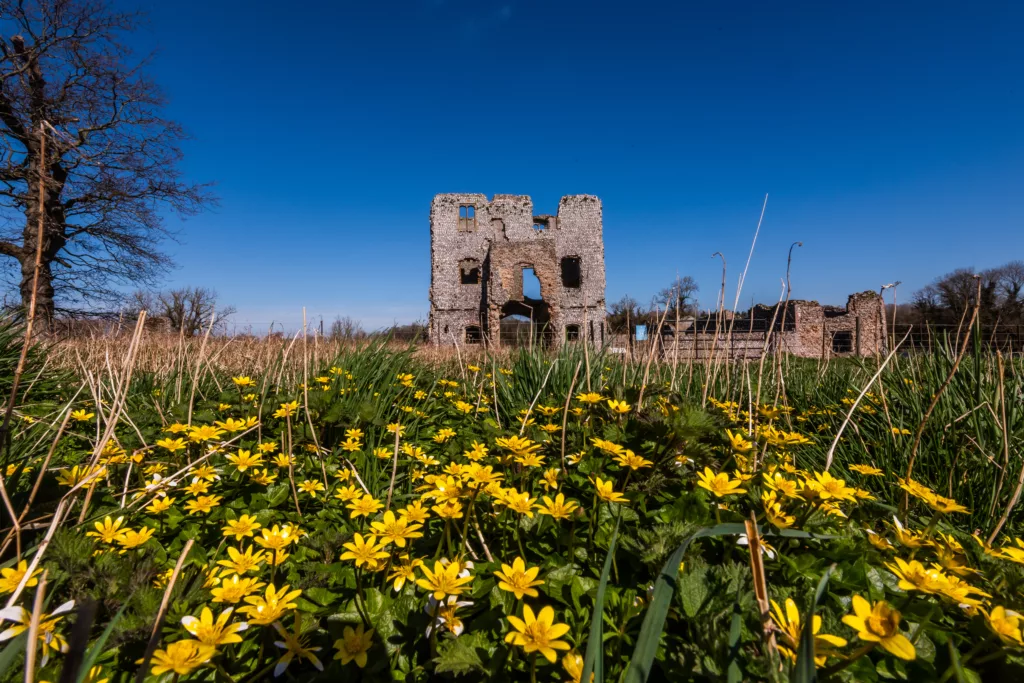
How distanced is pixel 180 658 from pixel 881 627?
3.44ft

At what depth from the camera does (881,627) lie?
0.62 meters

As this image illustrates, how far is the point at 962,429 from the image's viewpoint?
2.07 metres

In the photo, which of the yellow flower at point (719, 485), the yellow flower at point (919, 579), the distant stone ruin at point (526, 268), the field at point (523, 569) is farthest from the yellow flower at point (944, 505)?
the distant stone ruin at point (526, 268)

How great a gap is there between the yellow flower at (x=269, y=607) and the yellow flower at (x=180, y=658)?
7cm

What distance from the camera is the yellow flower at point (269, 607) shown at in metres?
0.71

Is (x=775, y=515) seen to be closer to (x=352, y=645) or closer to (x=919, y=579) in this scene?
(x=919, y=579)

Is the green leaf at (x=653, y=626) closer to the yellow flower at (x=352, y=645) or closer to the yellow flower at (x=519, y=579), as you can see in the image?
the yellow flower at (x=519, y=579)

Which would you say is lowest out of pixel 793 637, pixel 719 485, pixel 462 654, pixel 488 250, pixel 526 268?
pixel 462 654

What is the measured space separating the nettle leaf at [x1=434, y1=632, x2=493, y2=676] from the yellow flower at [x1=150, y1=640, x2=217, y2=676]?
36 cm

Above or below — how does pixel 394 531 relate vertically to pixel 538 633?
above

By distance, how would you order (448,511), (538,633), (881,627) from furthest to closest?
(448,511), (538,633), (881,627)

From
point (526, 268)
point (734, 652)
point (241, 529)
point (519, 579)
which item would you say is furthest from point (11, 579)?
point (526, 268)

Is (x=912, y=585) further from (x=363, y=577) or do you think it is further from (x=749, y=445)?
(x=363, y=577)

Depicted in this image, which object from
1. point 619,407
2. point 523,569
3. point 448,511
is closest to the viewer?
point 523,569
